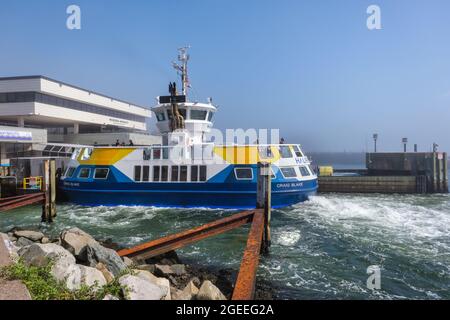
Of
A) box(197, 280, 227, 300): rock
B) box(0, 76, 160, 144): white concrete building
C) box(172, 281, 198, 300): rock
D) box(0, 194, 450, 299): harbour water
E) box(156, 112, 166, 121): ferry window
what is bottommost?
box(0, 194, 450, 299): harbour water

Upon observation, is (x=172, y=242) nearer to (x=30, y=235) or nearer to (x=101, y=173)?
(x=30, y=235)

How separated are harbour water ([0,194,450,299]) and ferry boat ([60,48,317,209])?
82 cm

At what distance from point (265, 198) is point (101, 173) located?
41.2 ft

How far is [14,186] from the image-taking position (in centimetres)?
2298

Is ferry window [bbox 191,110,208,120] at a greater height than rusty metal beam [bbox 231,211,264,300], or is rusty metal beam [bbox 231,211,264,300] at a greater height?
ferry window [bbox 191,110,208,120]

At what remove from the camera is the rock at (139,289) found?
5.81 m

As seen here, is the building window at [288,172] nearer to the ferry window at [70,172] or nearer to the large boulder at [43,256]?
the large boulder at [43,256]

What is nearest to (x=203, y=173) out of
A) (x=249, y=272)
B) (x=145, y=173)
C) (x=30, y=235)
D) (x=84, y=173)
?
(x=145, y=173)

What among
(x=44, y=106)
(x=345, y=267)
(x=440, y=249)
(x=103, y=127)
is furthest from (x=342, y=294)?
(x=103, y=127)

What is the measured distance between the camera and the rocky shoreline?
598 cm

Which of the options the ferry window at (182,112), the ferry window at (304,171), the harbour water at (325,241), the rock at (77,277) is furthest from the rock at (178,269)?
the ferry window at (182,112)

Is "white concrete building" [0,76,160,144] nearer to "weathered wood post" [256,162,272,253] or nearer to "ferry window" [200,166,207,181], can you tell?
"ferry window" [200,166,207,181]

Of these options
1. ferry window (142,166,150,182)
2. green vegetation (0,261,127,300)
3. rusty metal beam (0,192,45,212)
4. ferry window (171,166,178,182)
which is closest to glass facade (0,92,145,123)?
rusty metal beam (0,192,45,212)
